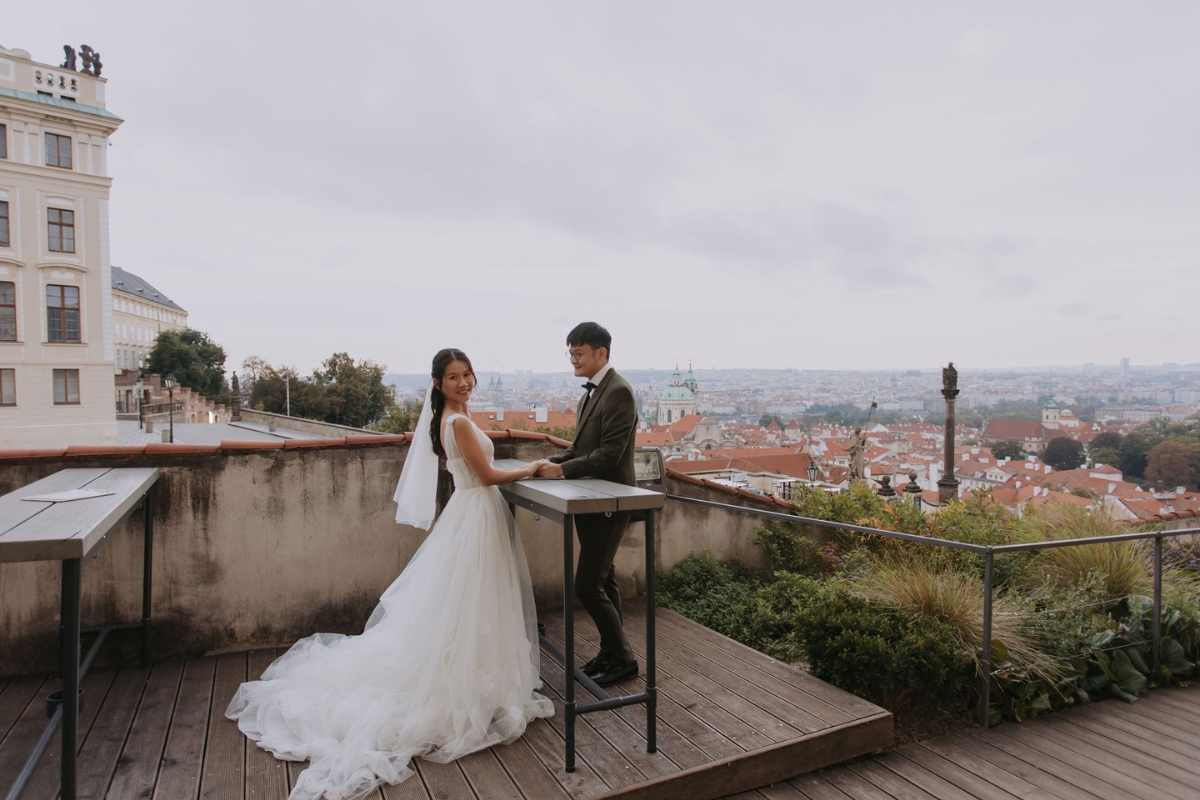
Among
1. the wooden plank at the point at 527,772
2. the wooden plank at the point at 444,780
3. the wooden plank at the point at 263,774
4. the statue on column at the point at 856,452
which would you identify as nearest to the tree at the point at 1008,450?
the statue on column at the point at 856,452

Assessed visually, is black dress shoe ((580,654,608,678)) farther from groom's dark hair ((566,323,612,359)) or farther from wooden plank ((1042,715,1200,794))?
wooden plank ((1042,715,1200,794))

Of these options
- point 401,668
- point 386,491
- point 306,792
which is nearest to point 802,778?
point 401,668

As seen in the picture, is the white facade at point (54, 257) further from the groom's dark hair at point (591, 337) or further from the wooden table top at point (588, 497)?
the wooden table top at point (588, 497)

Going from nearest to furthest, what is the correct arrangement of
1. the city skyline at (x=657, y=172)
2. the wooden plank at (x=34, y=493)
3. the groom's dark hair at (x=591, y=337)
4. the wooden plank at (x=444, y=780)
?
the wooden plank at (x=34, y=493) → the wooden plank at (x=444, y=780) → the groom's dark hair at (x=591, y=337) → the city skyline at (x=657, y=172)

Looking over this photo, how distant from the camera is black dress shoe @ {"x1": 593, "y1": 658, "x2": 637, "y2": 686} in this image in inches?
131

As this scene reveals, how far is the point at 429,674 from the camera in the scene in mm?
2850

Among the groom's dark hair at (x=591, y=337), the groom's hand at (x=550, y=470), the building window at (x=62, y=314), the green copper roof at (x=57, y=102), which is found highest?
the green copper roof at (x=57, y=102)

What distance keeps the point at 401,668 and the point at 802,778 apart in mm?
1740

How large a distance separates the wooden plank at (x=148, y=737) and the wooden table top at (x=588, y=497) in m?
1.73

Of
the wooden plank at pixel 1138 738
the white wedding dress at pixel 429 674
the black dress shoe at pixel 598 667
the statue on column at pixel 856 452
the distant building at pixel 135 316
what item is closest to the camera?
Result: the white wedding dress at pixel 429 674

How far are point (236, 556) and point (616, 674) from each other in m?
2.23

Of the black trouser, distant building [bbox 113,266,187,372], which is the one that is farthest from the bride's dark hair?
distant building [bbox 113,266,187,372]

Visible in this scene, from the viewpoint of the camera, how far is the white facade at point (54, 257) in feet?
127

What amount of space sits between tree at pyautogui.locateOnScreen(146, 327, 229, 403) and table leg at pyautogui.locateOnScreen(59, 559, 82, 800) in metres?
69.8
